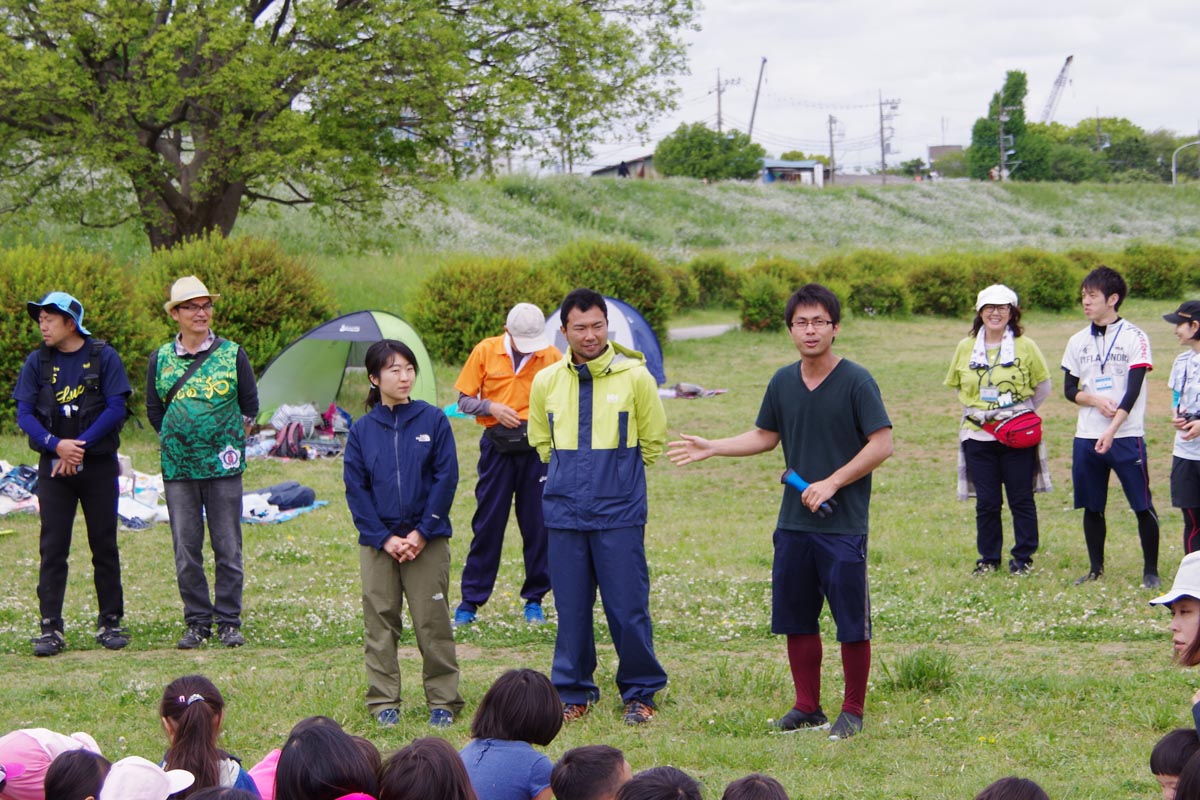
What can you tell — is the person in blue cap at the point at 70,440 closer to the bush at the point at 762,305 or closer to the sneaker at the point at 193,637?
the sneaker at the point at 193,637

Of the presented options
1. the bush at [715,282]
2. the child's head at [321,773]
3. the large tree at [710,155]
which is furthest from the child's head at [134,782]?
the large tree at [710,155]

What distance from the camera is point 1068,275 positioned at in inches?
1297

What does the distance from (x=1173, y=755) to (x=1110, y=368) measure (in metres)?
4.75

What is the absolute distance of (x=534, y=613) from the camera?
7.35 m

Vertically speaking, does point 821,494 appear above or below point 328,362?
below

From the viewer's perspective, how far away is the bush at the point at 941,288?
3147 centimetres

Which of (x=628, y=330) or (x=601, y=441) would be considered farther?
(x=628, y=330)

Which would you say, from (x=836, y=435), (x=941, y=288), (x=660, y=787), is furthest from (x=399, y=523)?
(x=941, y=288)

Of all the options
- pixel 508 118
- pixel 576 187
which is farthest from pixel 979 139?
pixel 508 118

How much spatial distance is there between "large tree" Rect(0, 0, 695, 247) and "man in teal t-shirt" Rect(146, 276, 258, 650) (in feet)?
48.7

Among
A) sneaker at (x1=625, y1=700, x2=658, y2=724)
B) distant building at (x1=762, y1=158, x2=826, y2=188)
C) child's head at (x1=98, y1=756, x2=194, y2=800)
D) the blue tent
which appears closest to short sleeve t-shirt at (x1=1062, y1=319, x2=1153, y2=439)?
sneaker at (x1=625, y1=700, x2=658, y2=724)

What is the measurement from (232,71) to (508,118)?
17.6ft

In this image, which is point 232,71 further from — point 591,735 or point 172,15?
point 591,735

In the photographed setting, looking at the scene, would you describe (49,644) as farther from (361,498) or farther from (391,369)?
(391,369)
